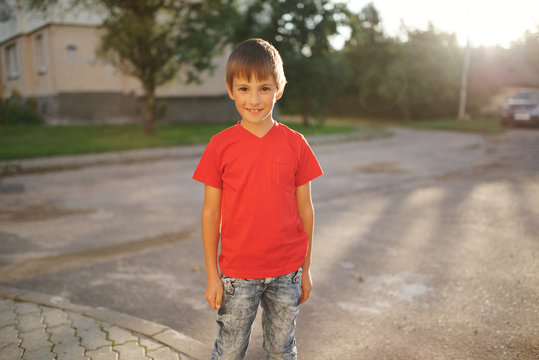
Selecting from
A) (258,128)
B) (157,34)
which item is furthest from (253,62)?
(157,34)

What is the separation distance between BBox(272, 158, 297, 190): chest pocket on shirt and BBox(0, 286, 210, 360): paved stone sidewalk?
123 cm

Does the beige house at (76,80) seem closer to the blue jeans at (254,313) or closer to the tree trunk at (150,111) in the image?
the tree trunk at (150,111)

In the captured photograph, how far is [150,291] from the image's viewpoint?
3652mm

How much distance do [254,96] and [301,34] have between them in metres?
17.1

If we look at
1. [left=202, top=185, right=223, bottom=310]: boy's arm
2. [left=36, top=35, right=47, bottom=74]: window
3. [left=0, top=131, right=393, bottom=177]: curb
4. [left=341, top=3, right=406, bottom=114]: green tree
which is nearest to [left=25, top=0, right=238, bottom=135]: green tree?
[left=0, top=131, right=393, bottom=177]: curb

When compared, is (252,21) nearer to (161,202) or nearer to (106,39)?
(106,39)

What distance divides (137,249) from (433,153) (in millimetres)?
9839

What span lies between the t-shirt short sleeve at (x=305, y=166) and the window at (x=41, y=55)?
21.1 m

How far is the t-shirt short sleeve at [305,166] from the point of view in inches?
81.6

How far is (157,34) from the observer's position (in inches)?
515

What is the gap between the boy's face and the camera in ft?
6.32

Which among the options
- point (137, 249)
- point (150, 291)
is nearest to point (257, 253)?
point (150, 291)

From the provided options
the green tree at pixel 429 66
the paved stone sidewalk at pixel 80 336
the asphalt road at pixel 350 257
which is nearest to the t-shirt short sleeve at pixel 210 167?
the paved stone sidewalk at pixel 80 336

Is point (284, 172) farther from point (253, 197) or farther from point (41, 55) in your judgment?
point (41, 55)
